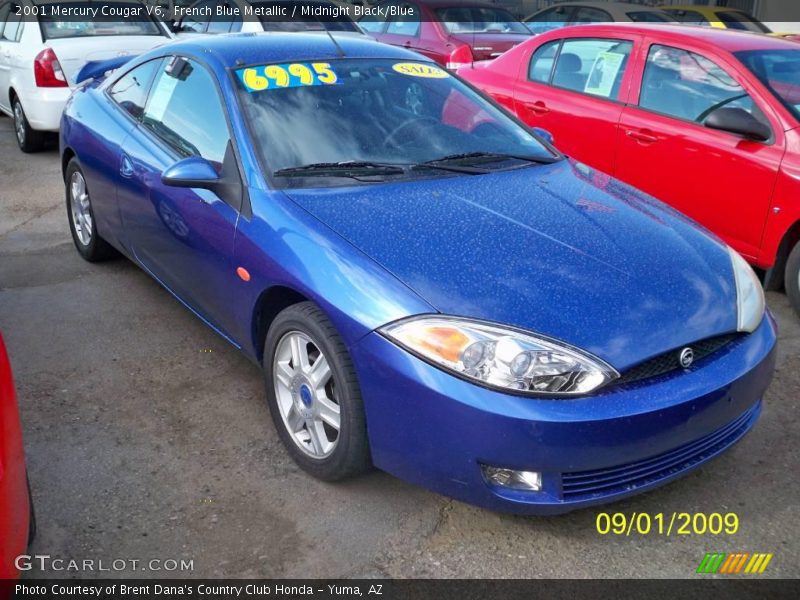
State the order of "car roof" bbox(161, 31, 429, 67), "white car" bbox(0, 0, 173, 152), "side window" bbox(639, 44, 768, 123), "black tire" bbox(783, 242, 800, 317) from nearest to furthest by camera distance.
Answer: "car roof" bbox(161, 31, 429, 67) → "black tire" bbox(783, 242, 800, 317) → "side window" bbox(639, 44, 768, 123) → "white car" bbox(0, 0, 173, 152)

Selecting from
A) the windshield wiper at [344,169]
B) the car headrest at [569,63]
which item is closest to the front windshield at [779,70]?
the car headrest at [569,63]

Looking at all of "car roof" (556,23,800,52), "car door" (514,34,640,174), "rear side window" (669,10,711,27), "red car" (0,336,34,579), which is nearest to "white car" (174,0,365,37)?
"rear side window" (669,10,711,27)

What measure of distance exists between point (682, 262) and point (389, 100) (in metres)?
1.49

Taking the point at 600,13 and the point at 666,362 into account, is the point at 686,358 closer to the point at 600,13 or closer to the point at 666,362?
the point at 666,362

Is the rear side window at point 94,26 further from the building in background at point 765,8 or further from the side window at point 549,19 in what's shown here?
the building in background at point 765,8

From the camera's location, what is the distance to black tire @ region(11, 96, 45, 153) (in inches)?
336

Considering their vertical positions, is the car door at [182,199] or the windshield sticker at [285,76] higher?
the windshield sticker at [285,76]

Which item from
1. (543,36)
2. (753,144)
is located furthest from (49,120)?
(753,144)

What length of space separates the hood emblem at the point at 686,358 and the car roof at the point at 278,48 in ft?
6.99

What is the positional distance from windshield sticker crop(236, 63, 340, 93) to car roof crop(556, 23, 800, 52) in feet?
8.49

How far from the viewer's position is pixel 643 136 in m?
5.33

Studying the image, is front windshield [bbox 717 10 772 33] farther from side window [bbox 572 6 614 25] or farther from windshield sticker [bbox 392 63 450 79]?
windshield sticker [bbox 392 63 450 79]

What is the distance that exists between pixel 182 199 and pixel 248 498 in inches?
55.1

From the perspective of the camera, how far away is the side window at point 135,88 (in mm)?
4477
